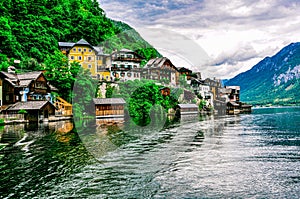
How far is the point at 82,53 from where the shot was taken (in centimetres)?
7600

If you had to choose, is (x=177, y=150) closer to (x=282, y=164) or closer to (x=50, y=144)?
(x=282, y=164)

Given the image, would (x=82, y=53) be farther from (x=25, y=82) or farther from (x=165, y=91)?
(x=25, y=82)

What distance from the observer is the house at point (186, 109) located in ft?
264

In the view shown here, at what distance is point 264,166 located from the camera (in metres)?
15.8

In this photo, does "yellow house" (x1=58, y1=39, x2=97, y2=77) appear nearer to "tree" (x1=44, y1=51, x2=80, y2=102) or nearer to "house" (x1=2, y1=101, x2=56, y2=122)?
"tree" (x1=44, y1=51, x2=80, y2=102)

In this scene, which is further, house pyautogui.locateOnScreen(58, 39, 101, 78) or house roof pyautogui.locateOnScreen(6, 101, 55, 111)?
house pyautogui.locateOnScreen(58, 39, 101, 78)

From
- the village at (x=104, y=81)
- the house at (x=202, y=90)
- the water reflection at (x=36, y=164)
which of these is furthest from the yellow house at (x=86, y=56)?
the water reflection at (x=36, y=164)

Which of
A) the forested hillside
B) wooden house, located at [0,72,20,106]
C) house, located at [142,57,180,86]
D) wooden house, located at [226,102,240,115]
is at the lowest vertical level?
wooden house, located at [226,102,240,115]

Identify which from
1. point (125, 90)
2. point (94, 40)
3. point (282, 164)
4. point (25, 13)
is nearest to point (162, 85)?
point (125, 90)

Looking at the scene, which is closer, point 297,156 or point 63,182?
point 63,182

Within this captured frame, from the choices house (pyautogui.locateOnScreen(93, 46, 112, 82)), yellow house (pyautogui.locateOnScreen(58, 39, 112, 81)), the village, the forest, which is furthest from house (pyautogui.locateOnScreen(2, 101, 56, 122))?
house (pyautogui.locateOnScreen(93, 46, 112, 82))

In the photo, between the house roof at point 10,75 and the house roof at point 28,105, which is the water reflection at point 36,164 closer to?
the house roof at point 28,105

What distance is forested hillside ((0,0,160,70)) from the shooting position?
203ft

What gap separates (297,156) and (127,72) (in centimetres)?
6704
